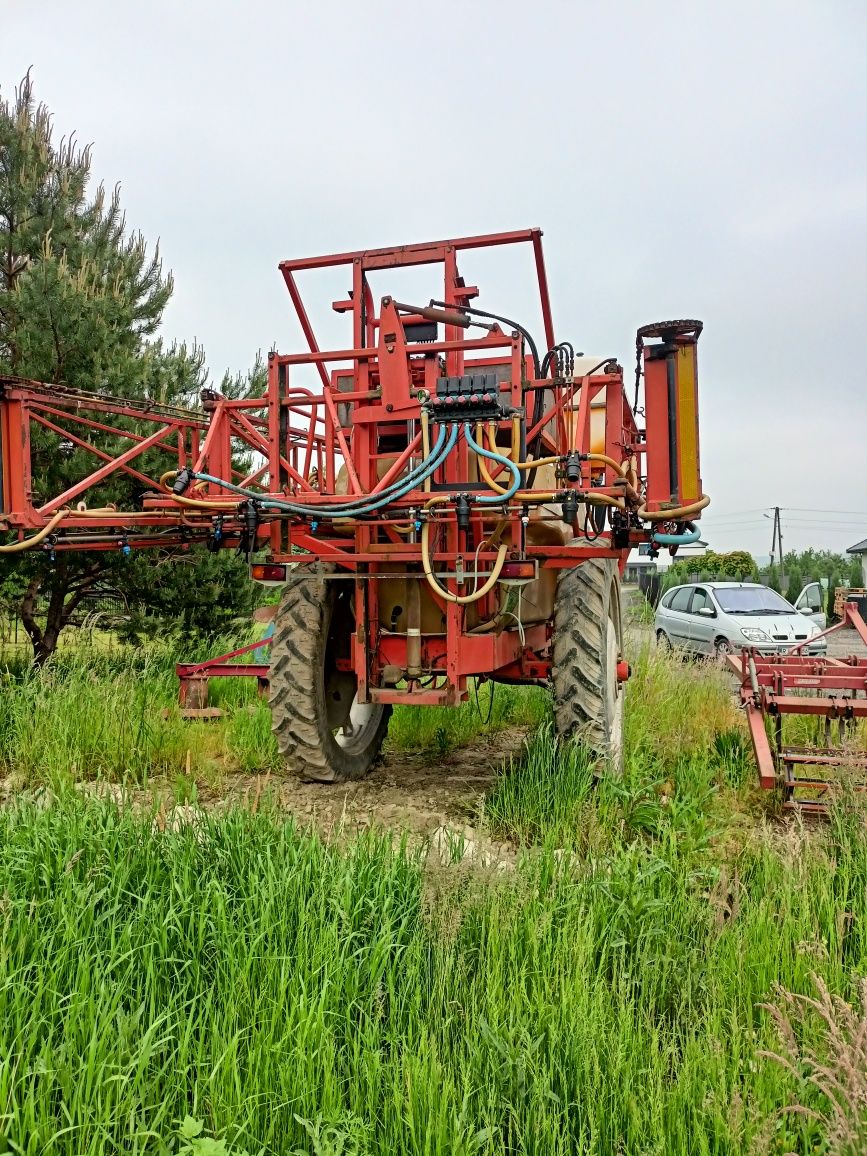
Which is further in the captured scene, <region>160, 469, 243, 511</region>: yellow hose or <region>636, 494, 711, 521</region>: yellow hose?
<region>160, 469, 243, 511</region>: yellow hose

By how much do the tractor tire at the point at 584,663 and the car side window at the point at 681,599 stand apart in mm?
8967

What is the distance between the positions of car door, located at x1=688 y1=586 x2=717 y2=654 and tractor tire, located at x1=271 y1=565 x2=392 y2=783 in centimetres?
787

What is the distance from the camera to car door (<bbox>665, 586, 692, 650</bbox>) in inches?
509

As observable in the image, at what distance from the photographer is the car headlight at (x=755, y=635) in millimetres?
11281

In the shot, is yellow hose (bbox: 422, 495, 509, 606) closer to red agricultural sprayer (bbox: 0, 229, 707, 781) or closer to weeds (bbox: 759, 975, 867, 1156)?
red agricultural sprayer (bbox: 0, 229, 707, 781)

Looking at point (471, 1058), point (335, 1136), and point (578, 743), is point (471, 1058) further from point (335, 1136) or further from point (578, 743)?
point (578, 743)

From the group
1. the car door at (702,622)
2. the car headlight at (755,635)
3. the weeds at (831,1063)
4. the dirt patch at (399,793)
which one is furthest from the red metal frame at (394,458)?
the car door at (702,622)

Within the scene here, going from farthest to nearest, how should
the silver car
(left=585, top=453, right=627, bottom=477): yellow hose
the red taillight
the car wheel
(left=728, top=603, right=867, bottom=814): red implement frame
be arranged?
the car wheel → the silver car → the red taillight → (left=728, top=603, right=867, bottom=814): red implement frame → (left=585, top=453, right=627, bottom=477): yellow hose

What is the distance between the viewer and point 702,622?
1245cm

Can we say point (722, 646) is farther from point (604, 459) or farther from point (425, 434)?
point (425, 434)

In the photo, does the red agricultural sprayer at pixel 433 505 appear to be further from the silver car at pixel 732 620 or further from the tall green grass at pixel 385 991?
the silver car at pixel 732 620

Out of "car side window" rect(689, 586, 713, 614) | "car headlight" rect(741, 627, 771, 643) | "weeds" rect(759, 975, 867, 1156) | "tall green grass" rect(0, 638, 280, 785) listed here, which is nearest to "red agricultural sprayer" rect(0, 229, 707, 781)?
"tall green grass" rect(0, 638, 280, 785)

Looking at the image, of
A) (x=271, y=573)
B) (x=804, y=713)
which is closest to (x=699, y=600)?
(x=804, y=713)

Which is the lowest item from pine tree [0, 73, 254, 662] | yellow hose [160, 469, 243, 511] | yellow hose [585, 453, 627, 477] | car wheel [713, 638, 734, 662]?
car wheel [713, 638, 734, 662]
